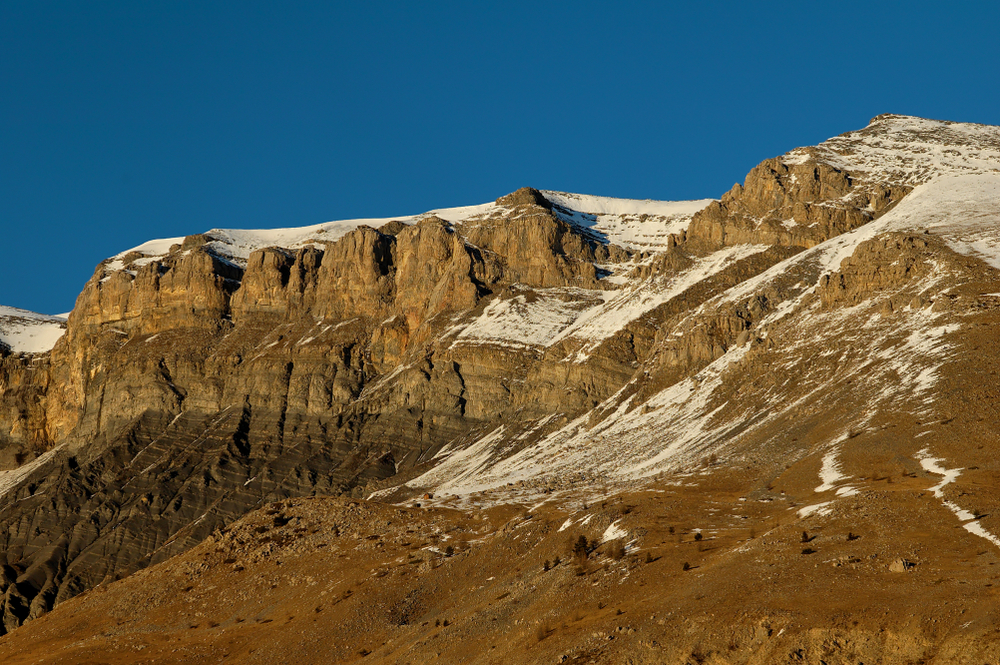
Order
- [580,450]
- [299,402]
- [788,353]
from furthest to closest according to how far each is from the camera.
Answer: [299,402] < [580,450] < [788,353]

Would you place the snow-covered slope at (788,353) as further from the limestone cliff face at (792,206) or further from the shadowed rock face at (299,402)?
the shadowed rock face at (299,402)

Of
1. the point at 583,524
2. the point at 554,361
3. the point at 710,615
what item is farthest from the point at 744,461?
the point at 554,361

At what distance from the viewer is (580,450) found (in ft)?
390

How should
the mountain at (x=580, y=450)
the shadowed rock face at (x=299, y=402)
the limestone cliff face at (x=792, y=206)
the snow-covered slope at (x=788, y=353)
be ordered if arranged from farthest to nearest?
the limestone cliff face at (x=792, y=206) → the shadowed rock face at (x=299, y=402) → the snow-covered slope at (x=788, y=353) → the mountain at (x=580, y=450)

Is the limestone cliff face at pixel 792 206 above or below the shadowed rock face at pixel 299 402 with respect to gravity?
Result: above

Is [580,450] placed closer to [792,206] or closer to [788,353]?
[788,353]

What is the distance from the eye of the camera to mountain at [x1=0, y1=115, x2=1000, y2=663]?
3844 cm

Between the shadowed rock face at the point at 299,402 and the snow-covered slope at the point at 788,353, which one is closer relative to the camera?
the snow-covered slope at the point at 788,353

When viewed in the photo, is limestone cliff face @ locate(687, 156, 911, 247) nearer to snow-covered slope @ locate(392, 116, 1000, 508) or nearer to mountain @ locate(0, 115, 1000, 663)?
mountain @ locate(0, 115, 1000, 663)

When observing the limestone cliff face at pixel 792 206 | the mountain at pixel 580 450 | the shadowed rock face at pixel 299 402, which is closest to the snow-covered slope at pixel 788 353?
the mountain at pixel 580 450

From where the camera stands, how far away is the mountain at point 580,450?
3844cm

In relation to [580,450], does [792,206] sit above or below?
above

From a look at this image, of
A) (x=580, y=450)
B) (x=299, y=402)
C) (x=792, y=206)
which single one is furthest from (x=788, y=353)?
(x=299, y=402)

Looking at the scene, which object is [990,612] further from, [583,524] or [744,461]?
[744,461]
